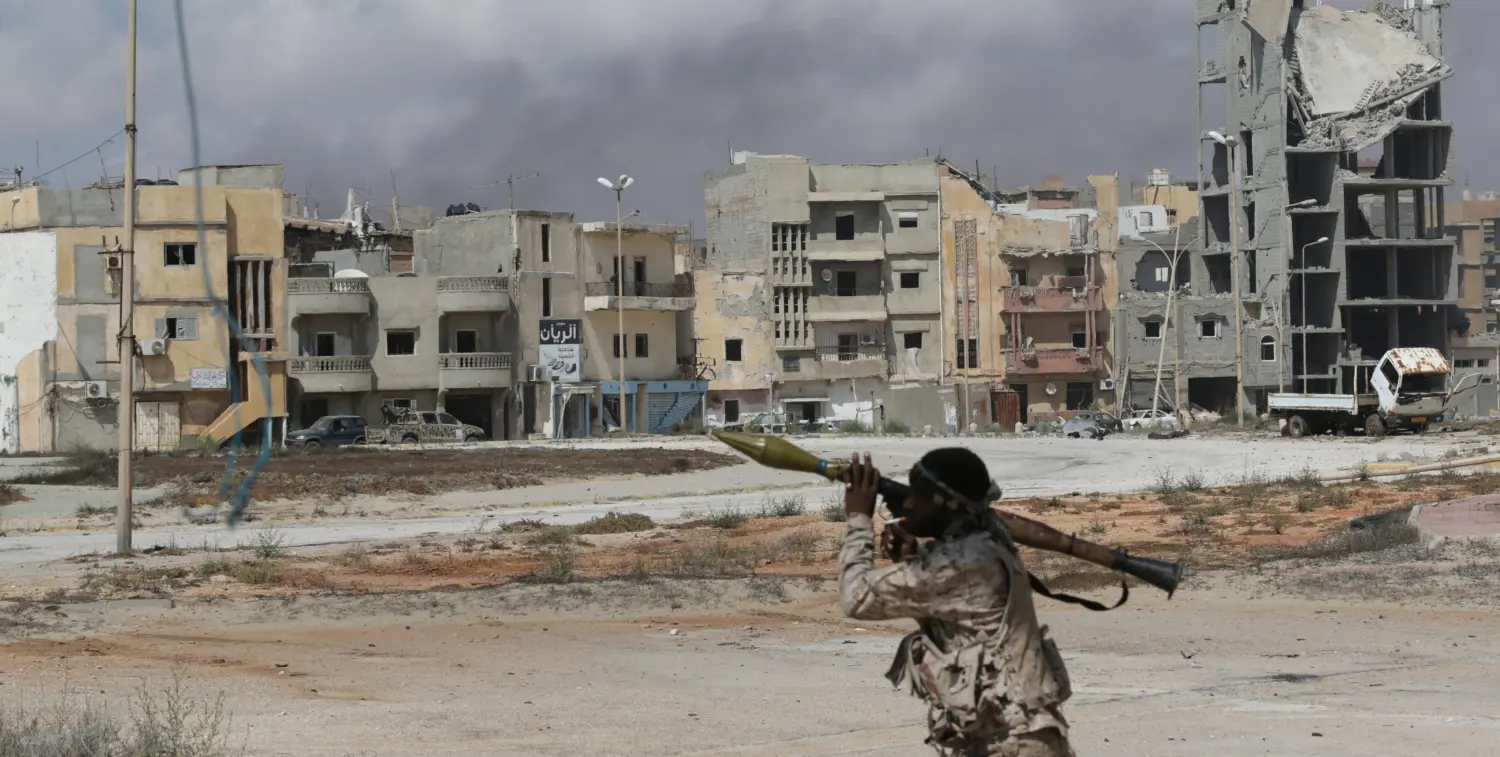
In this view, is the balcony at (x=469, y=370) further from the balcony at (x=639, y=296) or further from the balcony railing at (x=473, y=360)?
the balcony at (x=639, y=296)

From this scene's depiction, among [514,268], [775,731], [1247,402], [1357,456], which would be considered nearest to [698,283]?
[514,268]

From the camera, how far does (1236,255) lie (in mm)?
65438

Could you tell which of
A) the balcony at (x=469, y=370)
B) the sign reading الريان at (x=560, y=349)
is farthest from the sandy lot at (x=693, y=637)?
the sign reading الريان at (x=560, y=349)

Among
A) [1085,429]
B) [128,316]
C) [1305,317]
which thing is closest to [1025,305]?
[1305,317]

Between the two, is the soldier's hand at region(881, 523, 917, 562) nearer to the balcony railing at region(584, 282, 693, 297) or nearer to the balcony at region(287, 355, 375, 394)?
the balcony at region(287, 355, 375, 394)

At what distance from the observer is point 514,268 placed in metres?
76.8

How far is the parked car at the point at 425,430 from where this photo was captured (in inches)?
2596

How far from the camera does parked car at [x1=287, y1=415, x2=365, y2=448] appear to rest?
61375 mm

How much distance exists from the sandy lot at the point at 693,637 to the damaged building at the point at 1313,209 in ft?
186

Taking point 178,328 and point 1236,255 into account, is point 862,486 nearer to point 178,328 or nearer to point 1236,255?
point 178,328

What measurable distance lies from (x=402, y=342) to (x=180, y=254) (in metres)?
11.8

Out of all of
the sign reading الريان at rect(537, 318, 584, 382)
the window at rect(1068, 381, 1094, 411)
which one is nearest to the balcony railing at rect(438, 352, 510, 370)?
the sign reading الريان at rect(537, 318, 584, 382)

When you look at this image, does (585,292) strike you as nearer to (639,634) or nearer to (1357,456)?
(1357,456)

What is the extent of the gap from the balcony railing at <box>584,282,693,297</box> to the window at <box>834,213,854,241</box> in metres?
8.09
